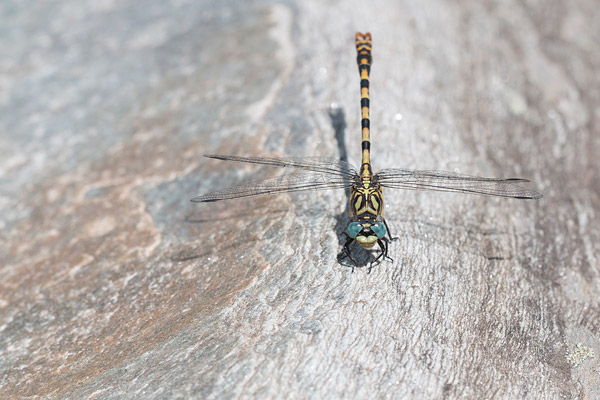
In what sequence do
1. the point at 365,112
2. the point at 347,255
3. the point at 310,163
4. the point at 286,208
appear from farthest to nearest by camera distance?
1. the point at 365,112
2. the point at 310,163
3. the point at 286,208
4. the point at 347,255

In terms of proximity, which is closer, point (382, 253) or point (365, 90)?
point (382, 253)

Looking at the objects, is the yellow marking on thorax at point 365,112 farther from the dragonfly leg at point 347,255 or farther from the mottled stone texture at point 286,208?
the dragonfly leg at point 347,255

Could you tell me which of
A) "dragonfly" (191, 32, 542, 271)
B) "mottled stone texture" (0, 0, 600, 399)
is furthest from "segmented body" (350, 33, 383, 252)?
"mottled stone texture" (0, 0, 600, 399)

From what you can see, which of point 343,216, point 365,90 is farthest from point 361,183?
point 365,90

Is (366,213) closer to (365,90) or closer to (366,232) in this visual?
(366,232)

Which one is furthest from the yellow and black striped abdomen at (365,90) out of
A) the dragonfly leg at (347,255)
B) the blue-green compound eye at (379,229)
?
the dragonfly leg at (347,255)

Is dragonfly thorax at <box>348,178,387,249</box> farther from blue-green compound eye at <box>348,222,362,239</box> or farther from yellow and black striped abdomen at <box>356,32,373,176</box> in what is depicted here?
yellow and black striped abdomen at <box>356,32,373,176</box>

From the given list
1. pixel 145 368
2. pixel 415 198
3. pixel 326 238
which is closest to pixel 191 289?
pixel 145 368
